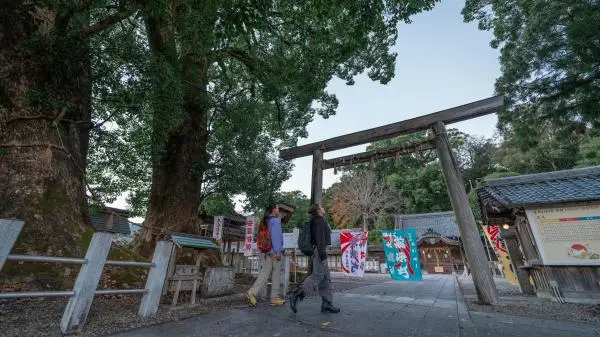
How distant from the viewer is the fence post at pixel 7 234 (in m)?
2.45

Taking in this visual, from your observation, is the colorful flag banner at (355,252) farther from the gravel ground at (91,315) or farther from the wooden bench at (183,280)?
the wooden bench at (183,280)

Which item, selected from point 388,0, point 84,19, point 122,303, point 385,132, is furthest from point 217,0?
point 122,303

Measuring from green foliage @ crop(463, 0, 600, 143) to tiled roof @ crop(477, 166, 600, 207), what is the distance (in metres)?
3.58

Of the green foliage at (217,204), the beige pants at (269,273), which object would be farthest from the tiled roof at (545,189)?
the green foliage at (217,204)

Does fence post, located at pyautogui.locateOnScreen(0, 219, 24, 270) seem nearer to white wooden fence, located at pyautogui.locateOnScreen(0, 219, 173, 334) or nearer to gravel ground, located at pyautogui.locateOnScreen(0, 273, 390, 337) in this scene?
white wooden fence, located at pyautogui.locateOnScreen(0, 219, 173, 334)

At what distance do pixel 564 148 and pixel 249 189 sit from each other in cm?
2681

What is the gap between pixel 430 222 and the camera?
28.7m

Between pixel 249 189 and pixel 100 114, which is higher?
pixel 100 114

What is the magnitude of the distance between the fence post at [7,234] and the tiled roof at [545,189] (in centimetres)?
868

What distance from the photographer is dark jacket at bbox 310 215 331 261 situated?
4422mm

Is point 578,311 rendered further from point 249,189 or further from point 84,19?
point 84,19

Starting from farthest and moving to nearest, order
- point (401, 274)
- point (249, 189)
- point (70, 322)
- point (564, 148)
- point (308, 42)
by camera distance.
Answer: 1. point (564, 148)
2. point (401, 274)
3. point (249, 189)
4. point (308, 42)
5. point (70, 322)

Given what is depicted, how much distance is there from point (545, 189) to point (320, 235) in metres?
6.48

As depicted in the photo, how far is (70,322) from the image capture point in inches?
113
